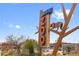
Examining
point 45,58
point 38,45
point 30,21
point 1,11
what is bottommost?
point 45,58

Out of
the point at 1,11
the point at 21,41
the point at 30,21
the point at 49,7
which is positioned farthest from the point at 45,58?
the point at 1,11

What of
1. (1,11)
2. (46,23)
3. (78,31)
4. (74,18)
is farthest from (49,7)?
(1,11)

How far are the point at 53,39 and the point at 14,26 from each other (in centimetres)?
41

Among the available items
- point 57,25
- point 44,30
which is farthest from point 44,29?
point 57,25

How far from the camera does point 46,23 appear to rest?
1681 millimetres

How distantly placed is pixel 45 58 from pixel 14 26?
44 centimetres

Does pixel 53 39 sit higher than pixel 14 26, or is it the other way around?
pixel 14 26

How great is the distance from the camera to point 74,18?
1659 mm

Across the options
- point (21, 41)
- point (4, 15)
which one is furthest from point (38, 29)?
point (4, 15)

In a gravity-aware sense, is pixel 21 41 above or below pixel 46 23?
below

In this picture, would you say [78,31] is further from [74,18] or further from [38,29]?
[38,29]

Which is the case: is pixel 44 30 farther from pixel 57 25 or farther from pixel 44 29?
pixel 57 25

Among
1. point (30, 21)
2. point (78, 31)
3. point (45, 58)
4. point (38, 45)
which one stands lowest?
point (45, 58)

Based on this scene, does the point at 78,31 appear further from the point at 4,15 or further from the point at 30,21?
the point at 4,15
